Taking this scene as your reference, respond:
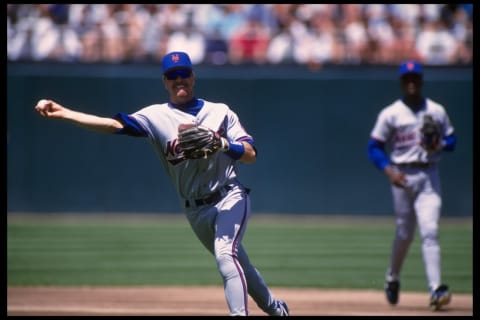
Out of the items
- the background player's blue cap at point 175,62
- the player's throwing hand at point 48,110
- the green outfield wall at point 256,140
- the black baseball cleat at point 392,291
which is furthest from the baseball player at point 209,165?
the green outfield wall at point 256,140

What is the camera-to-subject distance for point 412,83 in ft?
28.1

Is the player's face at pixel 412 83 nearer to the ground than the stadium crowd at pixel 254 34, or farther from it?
nearer to the ground

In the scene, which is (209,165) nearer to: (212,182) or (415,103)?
(212,182)

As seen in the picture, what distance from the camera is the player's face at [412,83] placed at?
27.9ft

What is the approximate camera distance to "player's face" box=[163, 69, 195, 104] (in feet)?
19.7

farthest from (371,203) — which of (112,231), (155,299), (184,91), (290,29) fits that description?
(184,91)

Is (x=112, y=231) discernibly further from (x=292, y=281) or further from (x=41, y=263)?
(x=292, y=281)

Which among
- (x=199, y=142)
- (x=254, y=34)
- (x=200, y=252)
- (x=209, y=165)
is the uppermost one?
(x=254, y=34)

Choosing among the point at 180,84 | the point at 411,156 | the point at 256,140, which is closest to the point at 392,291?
the point at 411,156

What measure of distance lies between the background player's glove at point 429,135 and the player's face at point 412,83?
0.25 meters

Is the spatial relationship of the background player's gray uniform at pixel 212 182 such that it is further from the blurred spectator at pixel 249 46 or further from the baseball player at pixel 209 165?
the blurred spectator at pixel 249 46

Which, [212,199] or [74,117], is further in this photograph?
[212,199]

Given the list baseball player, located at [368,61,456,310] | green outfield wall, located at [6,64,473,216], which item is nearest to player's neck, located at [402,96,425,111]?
baseball player, located at [368,61,456,310]

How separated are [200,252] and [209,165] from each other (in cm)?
714
